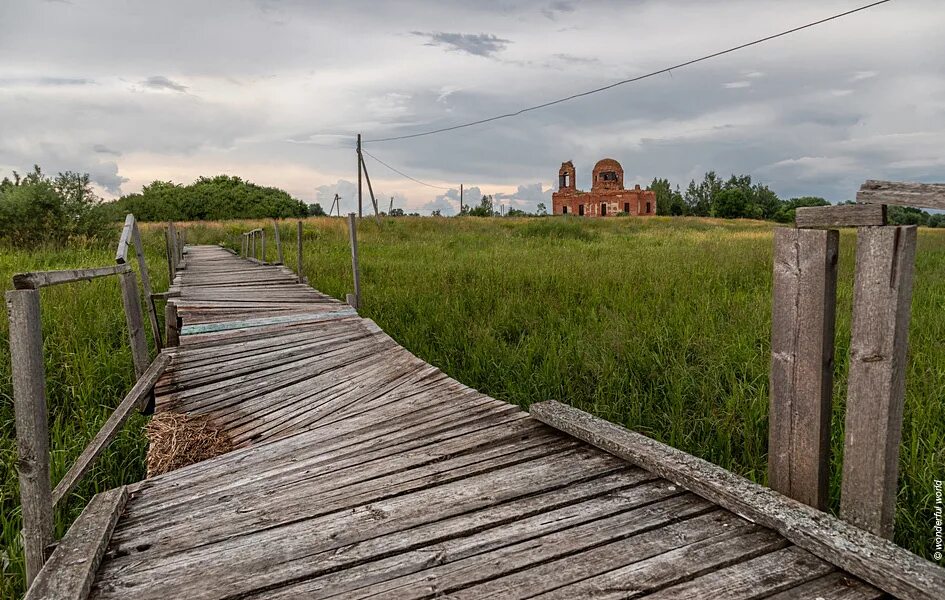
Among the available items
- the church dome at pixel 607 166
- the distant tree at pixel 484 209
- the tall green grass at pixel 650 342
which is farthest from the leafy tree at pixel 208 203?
the tall green grass at pixel 650 342

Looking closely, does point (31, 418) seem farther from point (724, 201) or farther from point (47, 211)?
point (724, 201)

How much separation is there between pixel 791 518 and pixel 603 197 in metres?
61.3

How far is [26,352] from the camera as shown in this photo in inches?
89.7

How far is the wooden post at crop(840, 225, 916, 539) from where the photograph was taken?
1647 mm


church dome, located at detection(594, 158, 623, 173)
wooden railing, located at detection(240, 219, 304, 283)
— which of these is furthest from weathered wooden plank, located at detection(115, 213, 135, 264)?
church dome, located at detection(594, 158, 623, 173)

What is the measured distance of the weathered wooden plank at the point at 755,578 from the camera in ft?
5.16

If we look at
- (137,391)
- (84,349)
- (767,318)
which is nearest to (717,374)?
(767,318)

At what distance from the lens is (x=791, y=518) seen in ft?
6.03

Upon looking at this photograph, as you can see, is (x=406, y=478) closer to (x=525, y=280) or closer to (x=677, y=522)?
(x=677, y=522)

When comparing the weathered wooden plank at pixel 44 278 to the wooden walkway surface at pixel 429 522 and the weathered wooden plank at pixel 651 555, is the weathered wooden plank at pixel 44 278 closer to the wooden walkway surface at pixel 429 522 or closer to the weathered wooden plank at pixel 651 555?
the wooden walkway surface at pixel 429 522

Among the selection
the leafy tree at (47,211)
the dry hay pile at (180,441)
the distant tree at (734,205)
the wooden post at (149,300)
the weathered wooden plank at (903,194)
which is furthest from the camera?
the distant tree at (734,205)

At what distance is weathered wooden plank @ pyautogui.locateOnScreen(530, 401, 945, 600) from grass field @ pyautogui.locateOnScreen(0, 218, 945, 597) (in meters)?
0.94

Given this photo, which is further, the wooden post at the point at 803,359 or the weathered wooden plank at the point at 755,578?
the wooden post at the point at 803,359
